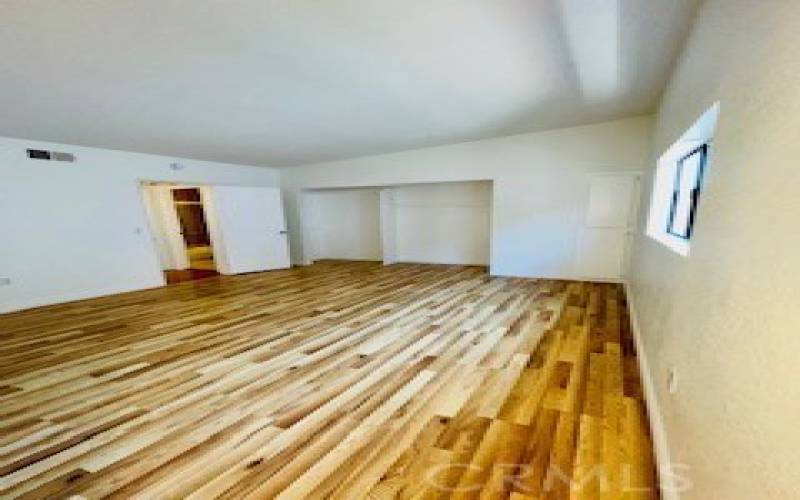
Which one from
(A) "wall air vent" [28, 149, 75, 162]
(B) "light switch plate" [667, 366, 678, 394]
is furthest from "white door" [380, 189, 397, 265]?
(B) "light switch plate" [667, 366, 678, 394]

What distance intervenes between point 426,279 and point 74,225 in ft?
19.0

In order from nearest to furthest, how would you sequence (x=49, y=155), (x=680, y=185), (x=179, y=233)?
(x=680, y=185) < (x=49, y=155) < (x=179, y=233)

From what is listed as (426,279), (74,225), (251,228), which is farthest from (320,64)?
(251,228)

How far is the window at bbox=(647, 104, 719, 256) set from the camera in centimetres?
208

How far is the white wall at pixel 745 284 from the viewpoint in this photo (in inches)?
28.8

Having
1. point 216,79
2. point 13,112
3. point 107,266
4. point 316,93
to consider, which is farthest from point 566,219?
point 107,266

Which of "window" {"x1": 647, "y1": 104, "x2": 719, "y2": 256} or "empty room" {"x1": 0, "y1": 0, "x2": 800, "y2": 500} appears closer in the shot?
"empty room" {"x1": 0, "y1": 0, "x2": 800, "y2": 500}

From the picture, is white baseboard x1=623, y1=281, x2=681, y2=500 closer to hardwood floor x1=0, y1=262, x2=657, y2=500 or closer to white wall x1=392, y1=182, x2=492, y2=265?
hardwood floor x1=0, y1=262, x2=657, y2=500

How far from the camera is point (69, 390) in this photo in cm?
244

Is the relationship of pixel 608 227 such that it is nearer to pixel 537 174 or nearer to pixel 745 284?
pixel 537 174

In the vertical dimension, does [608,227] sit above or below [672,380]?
above

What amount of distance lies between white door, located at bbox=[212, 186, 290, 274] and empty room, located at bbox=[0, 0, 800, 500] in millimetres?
1314

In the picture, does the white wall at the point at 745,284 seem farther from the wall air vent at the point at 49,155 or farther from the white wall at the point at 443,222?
the wall air vent at the point at 49,155

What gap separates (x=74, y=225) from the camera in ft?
16.3
